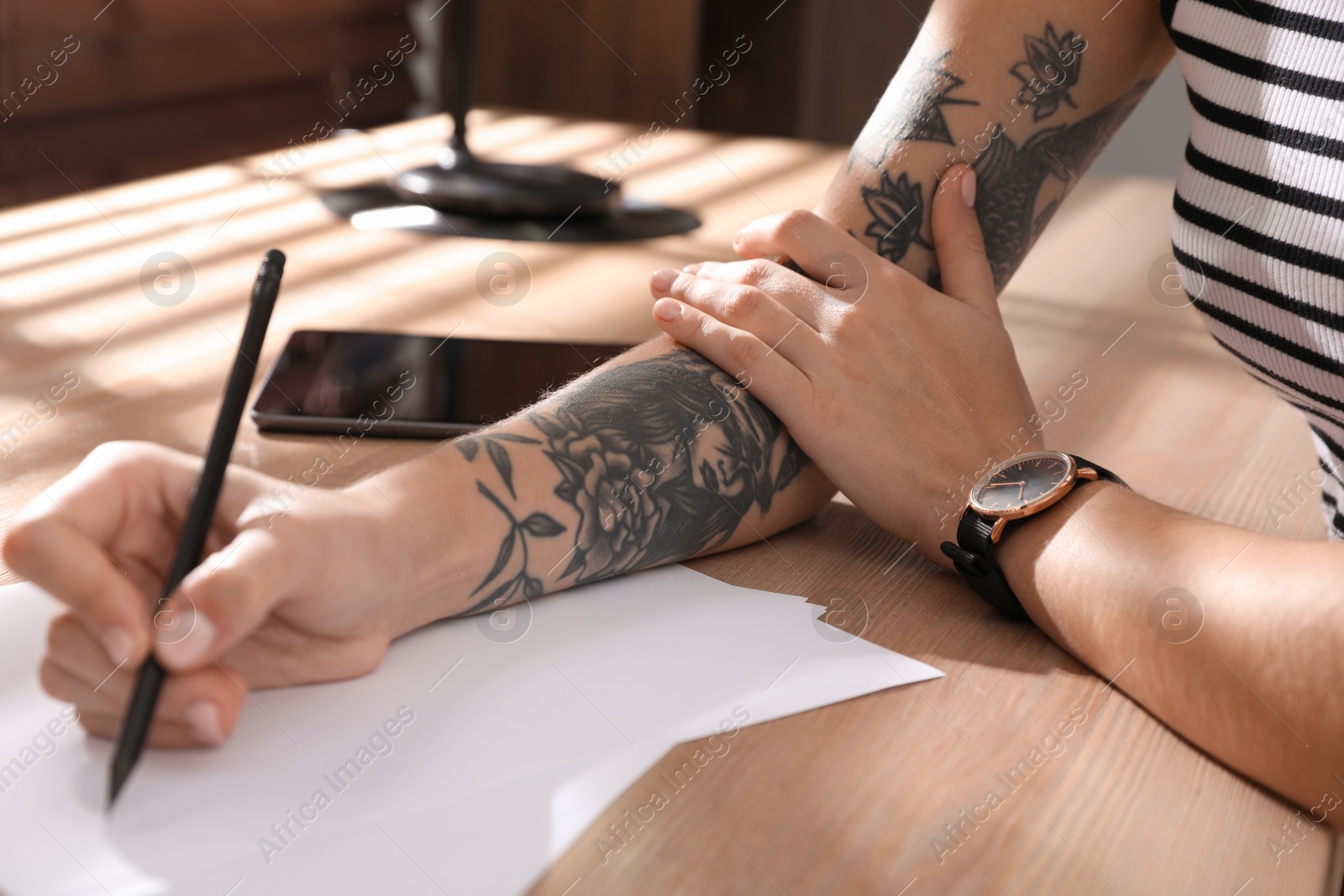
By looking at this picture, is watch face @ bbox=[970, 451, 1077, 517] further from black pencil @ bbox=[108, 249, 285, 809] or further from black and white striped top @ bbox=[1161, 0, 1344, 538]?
black pencil @ bbox=[108, 249, 285, 809]

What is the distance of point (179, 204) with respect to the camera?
1177mm

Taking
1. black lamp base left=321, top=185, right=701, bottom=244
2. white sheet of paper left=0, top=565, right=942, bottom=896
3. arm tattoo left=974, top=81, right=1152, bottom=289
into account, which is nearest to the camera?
white sheet of paper left=0, top=565, right=942, bottom=896

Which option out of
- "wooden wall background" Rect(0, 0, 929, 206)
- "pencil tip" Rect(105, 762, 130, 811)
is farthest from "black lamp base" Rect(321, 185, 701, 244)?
"wooden wall background" Rect(0, 0, 929, 206)

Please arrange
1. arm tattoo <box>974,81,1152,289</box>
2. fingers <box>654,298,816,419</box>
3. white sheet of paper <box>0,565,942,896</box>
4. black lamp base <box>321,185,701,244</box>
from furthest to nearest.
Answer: black lamp base <box>321,185,701,244</box> → arm tattoo <box>974,81,1152,289</box> → fingers <box>654,298,816,419</box> → white sheet of paper <box>0,565,942,896</box>

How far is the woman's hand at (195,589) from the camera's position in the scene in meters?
0.44

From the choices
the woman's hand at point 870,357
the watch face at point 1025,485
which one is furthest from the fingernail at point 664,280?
the watch face at point 1025,485

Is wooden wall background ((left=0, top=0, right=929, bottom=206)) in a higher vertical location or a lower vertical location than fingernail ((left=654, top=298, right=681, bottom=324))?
lower

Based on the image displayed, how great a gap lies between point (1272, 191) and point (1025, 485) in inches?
9.5

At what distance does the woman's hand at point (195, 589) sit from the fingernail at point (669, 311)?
0.91 ft

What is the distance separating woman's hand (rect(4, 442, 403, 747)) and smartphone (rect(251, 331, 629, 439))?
0.24 meters

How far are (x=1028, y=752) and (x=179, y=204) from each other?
1.02 m

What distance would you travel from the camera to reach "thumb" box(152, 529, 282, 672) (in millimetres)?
432

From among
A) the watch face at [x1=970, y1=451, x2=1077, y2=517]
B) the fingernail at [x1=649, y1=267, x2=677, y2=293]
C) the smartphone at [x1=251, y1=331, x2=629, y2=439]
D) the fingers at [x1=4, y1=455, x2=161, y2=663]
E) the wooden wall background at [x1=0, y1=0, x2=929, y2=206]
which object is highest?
the fingers at [x1=4, y1=455, x2=161, y2=663]

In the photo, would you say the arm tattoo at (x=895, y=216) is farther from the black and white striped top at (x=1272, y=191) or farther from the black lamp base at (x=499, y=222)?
the black lamp base at (x=499, y=222)
